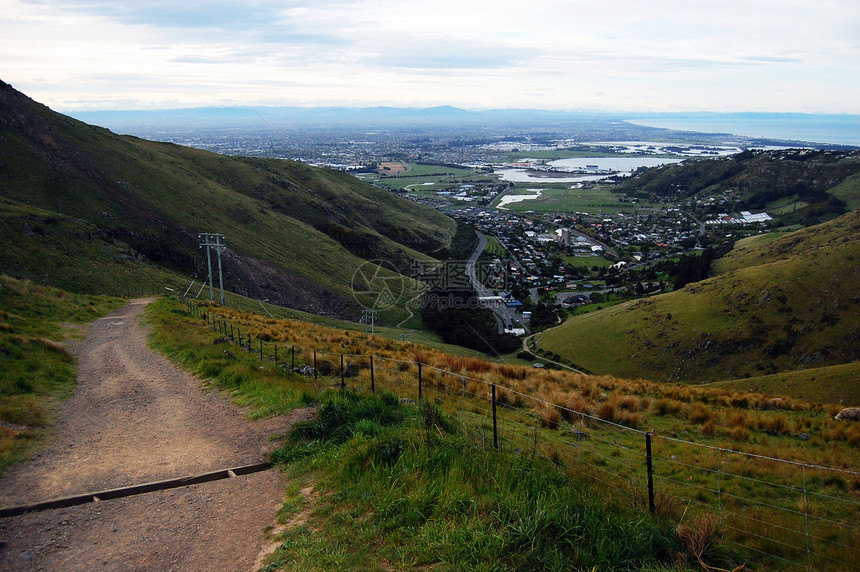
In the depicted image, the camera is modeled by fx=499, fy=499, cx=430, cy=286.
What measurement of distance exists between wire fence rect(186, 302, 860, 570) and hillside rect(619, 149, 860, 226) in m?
134

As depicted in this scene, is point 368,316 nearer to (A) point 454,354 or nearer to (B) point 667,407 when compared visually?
(A) point 454,354

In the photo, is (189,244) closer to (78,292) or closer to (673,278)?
(78,292)

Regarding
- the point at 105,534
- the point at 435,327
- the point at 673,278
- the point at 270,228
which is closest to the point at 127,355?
the point at 105,534

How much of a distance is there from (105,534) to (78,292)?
32793 millimetres

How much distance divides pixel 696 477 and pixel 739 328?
44.9 meters

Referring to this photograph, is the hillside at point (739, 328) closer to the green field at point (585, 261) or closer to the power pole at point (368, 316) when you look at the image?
the power pole at point (368, 316)

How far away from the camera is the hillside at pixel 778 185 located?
12850 centimetres

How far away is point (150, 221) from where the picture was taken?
51.2 meters

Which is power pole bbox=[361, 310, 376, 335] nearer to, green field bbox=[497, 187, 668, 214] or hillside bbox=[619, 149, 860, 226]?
hillside bbox=[619, 149, 860, 226]

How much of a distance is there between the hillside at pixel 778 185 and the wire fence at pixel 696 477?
441ft

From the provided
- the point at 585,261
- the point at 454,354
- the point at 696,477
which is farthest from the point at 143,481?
the point at 585,261
